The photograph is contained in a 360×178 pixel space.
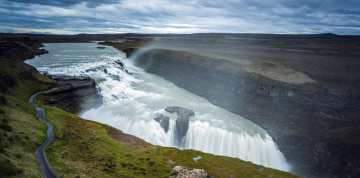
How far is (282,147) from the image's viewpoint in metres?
41.2

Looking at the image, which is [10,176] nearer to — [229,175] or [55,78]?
[229,175]

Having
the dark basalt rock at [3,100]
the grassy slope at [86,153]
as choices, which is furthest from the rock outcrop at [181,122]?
the dark basalt rock at [3,100]

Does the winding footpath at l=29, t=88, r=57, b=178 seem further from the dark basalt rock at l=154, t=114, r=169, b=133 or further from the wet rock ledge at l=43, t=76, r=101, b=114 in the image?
the dark basalt rock at l=154, t=114, r=169, b=133

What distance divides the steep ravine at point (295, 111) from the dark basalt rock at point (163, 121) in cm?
2001

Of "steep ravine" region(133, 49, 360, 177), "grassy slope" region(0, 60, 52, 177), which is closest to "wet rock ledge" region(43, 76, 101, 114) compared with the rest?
"grassy slope" region(0, 60, 52, 177)

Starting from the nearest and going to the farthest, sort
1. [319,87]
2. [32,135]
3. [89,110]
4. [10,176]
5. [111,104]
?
1. [10,176]
2. [32,135]
3. [89,110]
4. [111,104]
5. [319,87]

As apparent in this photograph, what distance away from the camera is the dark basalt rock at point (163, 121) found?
1565 inches

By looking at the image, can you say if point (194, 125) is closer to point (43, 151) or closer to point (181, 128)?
point (181, 128)

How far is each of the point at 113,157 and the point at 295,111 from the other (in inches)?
1638

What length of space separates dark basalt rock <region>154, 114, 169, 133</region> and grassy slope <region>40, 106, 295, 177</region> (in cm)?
878

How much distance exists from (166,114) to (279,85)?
31177mm

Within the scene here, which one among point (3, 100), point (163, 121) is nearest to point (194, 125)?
point (163, 121)

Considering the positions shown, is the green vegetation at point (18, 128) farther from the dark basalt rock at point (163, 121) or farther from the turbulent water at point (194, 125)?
the dark basalt rock at point (163, 121)

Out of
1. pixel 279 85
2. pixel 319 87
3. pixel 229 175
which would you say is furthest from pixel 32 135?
pixel 319 87
